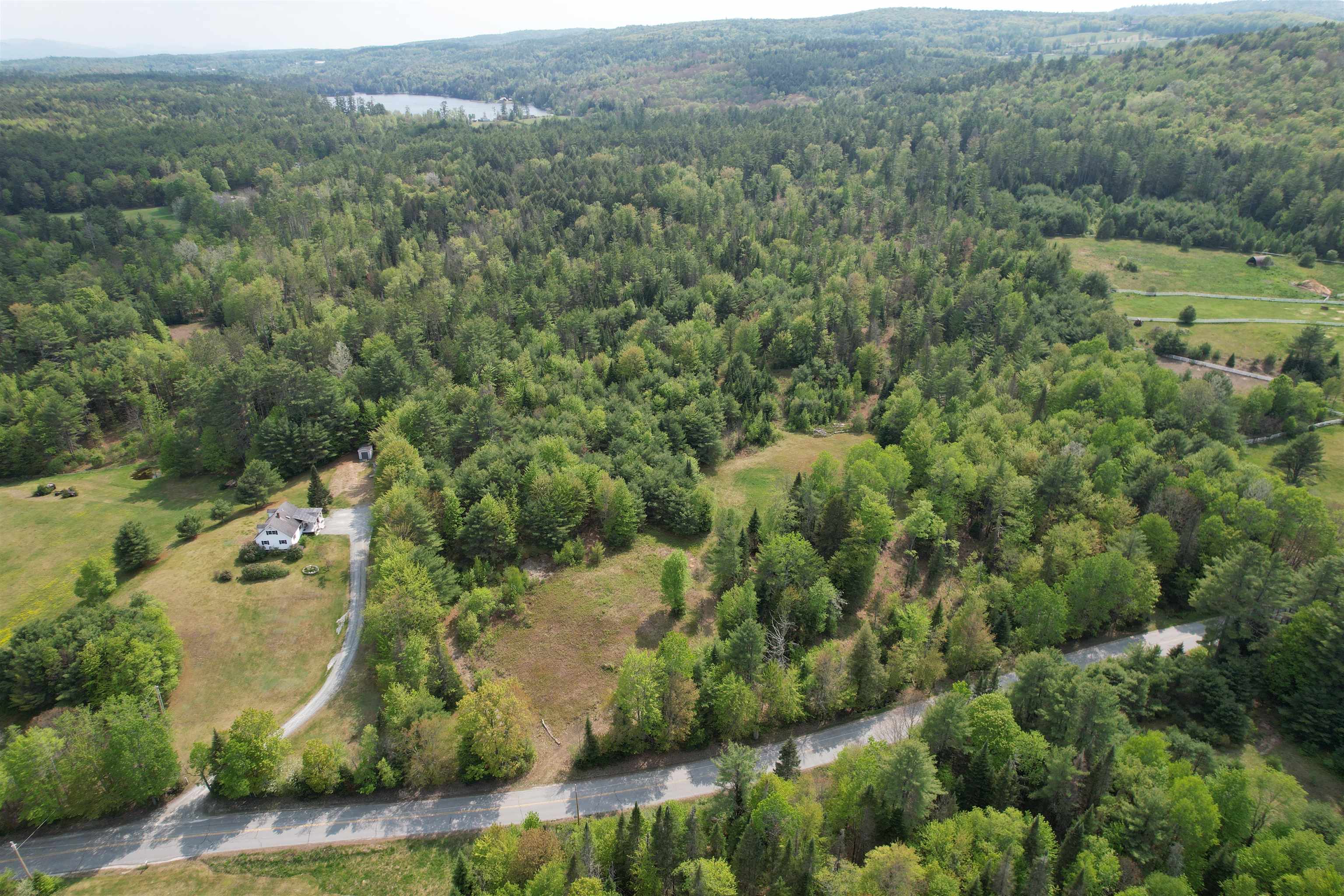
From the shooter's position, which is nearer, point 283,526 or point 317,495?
point 283,526

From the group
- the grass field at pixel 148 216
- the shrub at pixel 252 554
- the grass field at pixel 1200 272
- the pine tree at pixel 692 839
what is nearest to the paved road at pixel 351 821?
the pine tree at pixel 692 839

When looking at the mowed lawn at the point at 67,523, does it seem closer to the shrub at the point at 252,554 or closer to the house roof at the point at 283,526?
the shrub at the point at 252,554

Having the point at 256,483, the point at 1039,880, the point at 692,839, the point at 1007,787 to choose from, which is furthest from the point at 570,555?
the point at 1039,880

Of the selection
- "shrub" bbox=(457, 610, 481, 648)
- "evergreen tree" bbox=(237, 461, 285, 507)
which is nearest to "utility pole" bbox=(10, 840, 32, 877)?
"shrub" bbox=(457, 610, 481, 648)

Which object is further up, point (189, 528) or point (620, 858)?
point (189, 528)

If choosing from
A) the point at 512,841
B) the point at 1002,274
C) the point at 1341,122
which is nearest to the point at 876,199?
the point at 1002,274

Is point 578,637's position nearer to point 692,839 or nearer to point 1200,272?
point 692,839
